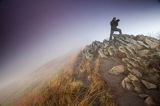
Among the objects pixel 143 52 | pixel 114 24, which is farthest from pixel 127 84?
pixel 114 24

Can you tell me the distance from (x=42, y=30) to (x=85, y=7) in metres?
1.40

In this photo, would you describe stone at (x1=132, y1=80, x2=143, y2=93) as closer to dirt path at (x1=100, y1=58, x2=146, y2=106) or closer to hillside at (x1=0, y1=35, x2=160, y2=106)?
hillside at (x1=0, y1=35, x2=160, y2=106)

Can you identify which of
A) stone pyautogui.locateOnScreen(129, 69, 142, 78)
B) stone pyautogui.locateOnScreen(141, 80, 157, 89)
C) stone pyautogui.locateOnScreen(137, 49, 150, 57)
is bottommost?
stone pyautogui.locateOnScreen(141, 80, 157, 89)

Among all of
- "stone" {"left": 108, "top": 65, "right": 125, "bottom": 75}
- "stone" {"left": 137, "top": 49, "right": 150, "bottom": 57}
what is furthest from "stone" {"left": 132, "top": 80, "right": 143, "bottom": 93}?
"stone" {"left": 137, "top": 49, "right": 150, "bottom": 57}

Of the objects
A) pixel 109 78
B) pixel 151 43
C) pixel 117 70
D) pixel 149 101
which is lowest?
pixel 149 101

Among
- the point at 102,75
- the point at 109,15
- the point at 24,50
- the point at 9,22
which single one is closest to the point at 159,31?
the point at 109,15

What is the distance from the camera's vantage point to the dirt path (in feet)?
11.4

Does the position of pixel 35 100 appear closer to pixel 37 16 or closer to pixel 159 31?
pixel 37 16

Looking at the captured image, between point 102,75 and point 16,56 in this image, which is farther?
point 16,56

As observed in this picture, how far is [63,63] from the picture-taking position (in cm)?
467

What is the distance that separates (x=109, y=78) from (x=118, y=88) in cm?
33

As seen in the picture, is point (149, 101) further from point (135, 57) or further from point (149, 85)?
point (135, 57)

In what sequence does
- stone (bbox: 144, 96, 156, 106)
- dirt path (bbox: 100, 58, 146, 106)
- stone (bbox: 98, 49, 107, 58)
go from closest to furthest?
1. stone (bbox: 144, 96, 156, 106)
2. dirt path (bbox: 100, 58, 146, 106)
3. stone (bbox: 98, 49, 107, 58)

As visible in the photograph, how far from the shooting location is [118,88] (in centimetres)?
375
